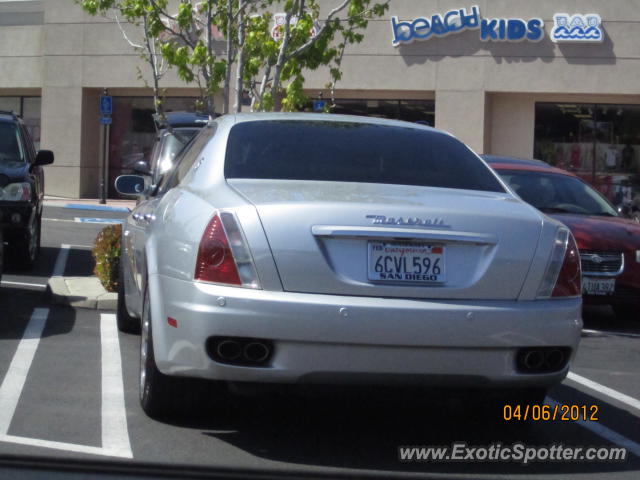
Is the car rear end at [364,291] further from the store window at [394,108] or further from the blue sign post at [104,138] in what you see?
the store window at [394,108]

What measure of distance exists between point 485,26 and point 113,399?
21.5 meters

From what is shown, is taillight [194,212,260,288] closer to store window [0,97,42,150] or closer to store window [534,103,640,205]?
store window [534,103,640,205]

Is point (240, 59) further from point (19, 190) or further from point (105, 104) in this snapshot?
point (105, 104)

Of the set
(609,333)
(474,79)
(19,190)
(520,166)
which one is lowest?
(609,333)

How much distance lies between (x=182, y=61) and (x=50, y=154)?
86.6 inches

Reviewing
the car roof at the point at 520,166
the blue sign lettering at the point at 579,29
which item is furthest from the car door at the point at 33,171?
the blue sign lettering at the point at 579,29

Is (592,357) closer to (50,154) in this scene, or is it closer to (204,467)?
(204,467)

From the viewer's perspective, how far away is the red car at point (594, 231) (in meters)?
9.45

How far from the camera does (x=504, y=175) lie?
35.8 ft

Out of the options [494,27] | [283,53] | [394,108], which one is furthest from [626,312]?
[394,108]

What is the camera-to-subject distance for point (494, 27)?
2580cm

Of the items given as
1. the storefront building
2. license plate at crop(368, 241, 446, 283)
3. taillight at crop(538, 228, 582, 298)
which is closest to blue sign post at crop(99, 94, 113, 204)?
the storefront building

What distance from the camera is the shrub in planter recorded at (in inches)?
388
